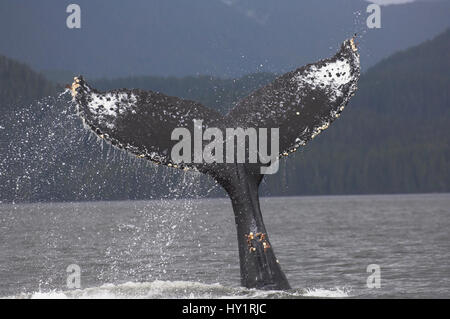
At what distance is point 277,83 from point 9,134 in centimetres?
13777

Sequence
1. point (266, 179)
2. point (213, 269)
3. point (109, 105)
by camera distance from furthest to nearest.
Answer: point (266, 179) → point (213, 269) → point (109, 105)

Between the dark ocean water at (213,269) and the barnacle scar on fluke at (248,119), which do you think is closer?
the barnacle scar on fluke at (248,119)

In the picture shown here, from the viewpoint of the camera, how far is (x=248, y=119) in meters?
10.4

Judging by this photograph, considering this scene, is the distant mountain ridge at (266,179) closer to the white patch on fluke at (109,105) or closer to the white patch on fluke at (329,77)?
the white patch on fluke at (329,77)

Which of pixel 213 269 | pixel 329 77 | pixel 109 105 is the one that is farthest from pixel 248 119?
pixel 213 269

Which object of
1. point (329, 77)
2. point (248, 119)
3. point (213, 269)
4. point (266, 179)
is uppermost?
point (266, 179)

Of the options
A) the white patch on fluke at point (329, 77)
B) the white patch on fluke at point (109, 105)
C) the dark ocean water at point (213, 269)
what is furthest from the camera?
the dark ocean water at point (213, 269)

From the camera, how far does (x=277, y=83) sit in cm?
1055

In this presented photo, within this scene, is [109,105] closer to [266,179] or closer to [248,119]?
[248,119]

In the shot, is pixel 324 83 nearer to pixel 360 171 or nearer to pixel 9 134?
pixel 9 134

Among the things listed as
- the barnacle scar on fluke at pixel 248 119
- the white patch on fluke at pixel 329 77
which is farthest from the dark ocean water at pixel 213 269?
the white patch on fluke at pixel 329 77

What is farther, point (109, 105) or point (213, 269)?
point (213, 269)

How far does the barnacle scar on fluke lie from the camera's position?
946 cm

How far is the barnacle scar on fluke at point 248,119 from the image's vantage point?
9.46 metres
